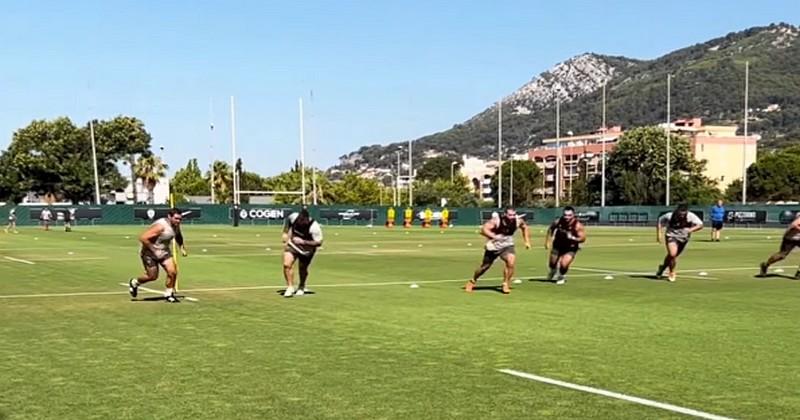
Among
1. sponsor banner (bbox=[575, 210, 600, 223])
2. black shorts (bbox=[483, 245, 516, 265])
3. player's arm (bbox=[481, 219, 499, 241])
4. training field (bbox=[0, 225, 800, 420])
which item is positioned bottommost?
sponsor banner (bbox=[575, 210, 600, 223])

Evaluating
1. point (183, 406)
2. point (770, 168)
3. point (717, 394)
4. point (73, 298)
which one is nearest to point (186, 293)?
point (73, 298)

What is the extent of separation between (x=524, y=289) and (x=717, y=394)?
1167 cm

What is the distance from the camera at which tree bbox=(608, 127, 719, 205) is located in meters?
130

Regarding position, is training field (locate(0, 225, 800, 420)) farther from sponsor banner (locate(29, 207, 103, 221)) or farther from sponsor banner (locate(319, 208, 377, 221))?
sponsor banner (locate(319, 208, 377, 221))

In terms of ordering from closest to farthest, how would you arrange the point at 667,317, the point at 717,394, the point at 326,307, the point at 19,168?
1. the point at 717,394
2. the point at 667,317
3. the point at 326,307
4. the point at 19,168

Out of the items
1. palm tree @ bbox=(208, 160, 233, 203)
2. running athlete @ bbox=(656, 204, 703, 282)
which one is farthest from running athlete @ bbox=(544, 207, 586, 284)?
palm tree @ bbox=(208, 160, 233, 203)

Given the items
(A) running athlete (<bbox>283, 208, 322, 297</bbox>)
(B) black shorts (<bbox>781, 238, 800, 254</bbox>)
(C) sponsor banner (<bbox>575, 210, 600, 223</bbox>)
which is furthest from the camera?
(C) sponsor banner (<bbox>575, 210, 600, 223</bbox>)

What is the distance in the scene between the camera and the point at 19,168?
124 metres

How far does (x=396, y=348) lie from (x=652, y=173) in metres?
127

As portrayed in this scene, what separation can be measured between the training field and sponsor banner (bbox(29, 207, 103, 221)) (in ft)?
181

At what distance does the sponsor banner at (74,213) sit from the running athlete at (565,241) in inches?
2378

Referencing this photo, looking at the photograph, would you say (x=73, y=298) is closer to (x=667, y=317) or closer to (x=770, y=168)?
(x=667, y=317)

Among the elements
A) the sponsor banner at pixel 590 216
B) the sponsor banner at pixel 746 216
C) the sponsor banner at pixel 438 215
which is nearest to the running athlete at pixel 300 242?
the sponsor banner at pixel 746 216

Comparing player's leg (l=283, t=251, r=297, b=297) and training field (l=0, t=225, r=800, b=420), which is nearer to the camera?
training field (l=0, t=225, r=800, b=420)
